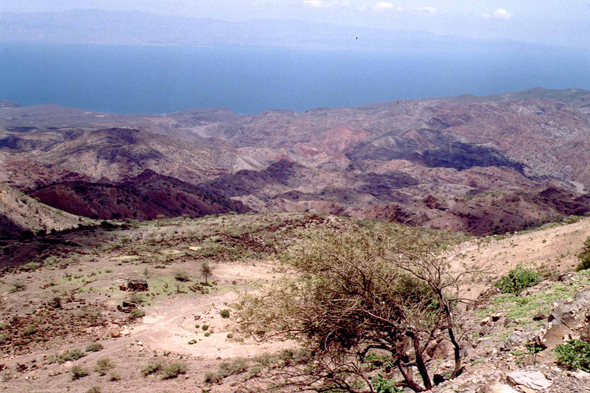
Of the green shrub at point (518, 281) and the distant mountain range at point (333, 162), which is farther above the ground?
the green shrub at point (518, 281)

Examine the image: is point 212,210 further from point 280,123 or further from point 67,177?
point 280,123

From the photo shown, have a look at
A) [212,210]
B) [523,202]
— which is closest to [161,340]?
[212,210]

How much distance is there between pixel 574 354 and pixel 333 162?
337 ft

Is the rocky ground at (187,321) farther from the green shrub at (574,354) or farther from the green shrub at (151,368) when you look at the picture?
the green shrub at (574,354)

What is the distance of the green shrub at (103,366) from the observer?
11.9 m

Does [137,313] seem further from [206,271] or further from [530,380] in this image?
[530,380]

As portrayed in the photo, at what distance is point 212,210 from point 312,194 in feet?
77.5

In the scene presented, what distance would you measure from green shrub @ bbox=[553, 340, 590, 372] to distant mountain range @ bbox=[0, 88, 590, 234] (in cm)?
4085

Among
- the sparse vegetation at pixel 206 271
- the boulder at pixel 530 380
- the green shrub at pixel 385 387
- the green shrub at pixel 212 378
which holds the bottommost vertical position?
the sparse vegetation at pixel 206 271

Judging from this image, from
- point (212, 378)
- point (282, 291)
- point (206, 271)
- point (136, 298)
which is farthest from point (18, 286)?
point (282, 291)

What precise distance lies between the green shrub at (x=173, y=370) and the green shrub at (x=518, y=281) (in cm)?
1071

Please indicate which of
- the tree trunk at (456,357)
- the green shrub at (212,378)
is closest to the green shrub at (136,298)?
the green shrub at (212,378)

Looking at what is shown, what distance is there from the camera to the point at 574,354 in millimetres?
6488

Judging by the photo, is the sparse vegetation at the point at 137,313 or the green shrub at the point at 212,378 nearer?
the green shrub at the point at 212,378
